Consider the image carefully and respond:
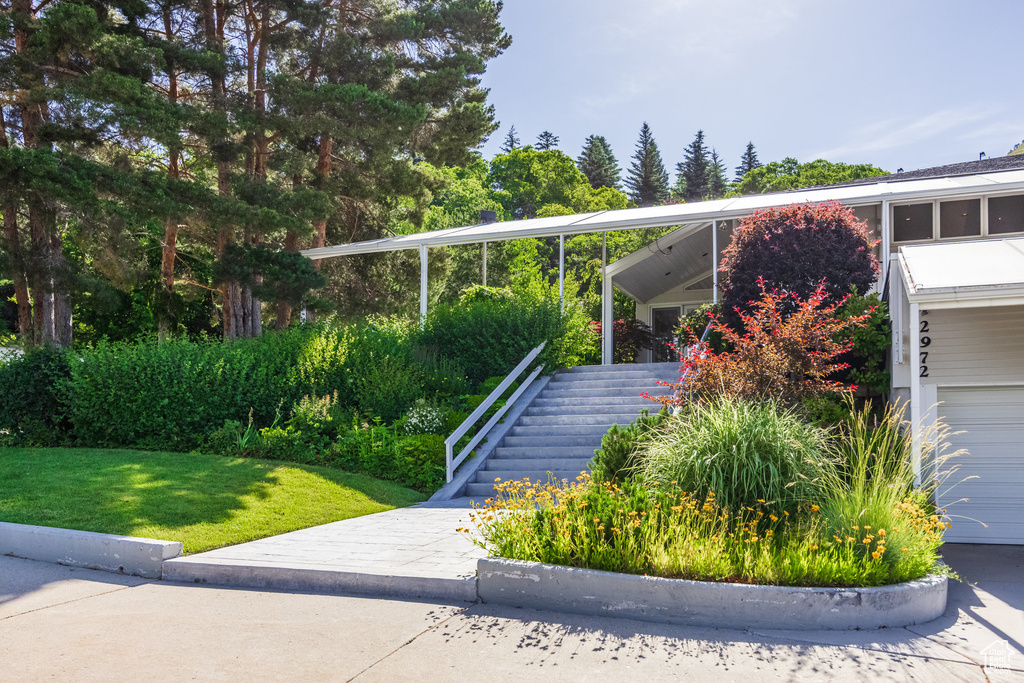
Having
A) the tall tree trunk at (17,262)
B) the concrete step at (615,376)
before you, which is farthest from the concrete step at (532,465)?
the tall tree trunk at (17,262)

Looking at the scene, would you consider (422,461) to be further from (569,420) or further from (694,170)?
(694,170)

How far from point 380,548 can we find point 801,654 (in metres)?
4.02

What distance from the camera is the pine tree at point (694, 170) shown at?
60469 mm

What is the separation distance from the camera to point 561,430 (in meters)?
12.8

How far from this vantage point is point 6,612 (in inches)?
216

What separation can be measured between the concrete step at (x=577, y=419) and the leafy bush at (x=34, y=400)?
8340 mm

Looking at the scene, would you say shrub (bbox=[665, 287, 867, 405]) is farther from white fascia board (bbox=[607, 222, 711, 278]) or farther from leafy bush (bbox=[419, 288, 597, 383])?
white fascia board (bbox=[607, 222, 711, 278])

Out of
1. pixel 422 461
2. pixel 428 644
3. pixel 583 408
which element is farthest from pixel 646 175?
pixel 428 644

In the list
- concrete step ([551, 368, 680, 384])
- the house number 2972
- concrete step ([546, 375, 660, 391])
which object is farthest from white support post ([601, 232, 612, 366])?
the house number 2972

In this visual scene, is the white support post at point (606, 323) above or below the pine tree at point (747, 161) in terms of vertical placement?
below

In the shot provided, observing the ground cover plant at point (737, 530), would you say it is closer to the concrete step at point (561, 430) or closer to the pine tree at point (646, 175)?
the concrete step at point (561, 430)

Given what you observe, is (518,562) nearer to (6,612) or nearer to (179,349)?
(6,612)

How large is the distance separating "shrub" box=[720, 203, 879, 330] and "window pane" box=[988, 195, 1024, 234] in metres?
4.38

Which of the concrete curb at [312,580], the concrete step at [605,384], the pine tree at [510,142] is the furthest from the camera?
the pine tree at [510,142]
